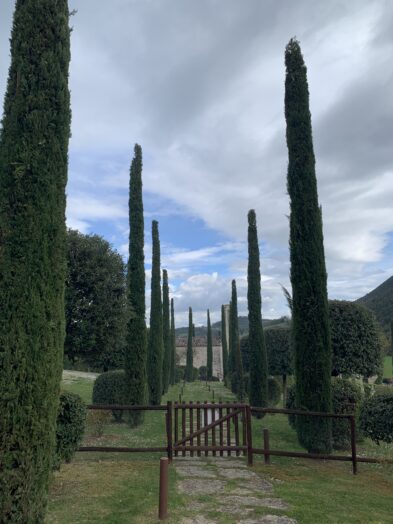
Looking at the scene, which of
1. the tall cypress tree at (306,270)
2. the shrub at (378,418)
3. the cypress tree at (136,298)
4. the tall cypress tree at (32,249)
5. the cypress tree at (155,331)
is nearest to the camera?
the tall cypress tree at (32,249)

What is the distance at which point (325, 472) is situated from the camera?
351 inches

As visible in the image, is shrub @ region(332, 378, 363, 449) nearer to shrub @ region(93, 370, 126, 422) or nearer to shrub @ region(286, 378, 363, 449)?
shrub @ region(286, 378, 363, 449)

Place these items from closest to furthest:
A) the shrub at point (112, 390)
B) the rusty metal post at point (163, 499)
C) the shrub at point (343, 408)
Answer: the rusty metal post at point (163, 499)
the shrub at point (343, 408)
the shrub at point (112, 390)

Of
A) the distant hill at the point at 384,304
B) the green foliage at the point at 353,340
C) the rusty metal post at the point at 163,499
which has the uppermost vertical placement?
the distant hill at the point at 384,304

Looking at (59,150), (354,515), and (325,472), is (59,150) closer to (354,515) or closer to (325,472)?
(354,515)

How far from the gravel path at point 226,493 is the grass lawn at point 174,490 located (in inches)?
7.9

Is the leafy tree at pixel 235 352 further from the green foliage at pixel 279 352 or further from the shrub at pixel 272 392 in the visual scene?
the green foliage at pixel 279 352

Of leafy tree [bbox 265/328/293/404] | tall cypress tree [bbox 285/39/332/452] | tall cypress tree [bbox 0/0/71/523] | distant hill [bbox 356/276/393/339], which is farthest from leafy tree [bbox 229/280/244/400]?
distant hill [bbox 356/276/393/339]

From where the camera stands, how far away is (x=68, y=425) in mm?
7141

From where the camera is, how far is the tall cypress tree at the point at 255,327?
784 inches

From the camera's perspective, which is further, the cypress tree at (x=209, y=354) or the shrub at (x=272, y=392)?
the cypress tree at (x=209, y=354)

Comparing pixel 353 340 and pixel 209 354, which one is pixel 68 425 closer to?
pixel 353 340

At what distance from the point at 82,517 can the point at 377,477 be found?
6336 millimetres

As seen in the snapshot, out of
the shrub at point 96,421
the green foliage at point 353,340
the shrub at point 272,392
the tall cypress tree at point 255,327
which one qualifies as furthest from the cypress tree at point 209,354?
the shrub at point 96,421
